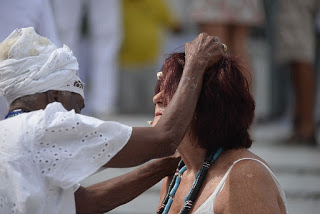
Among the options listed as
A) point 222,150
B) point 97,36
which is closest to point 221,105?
point 222,150

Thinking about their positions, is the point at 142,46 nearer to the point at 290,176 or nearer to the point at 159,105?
the point at 290,176

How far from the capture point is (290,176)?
22.0 ft

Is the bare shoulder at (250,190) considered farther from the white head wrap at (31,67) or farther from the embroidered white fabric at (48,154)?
the white head wrap at (31,67)

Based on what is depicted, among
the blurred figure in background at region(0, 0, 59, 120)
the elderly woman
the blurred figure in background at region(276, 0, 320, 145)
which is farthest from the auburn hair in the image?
the blurred figure in background at region(276, 0, 320, 145)

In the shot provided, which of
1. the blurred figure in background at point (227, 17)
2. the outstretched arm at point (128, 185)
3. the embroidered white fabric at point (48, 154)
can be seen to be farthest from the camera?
the blurred figure in background at point (227, 17)

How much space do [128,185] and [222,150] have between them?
1.71 ft

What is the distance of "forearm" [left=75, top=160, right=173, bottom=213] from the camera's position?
362 centimetres

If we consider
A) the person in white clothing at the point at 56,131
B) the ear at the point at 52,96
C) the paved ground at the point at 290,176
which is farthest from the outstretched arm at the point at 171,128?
the paved ground at the point at 290,176

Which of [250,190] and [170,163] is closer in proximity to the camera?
[250,190]

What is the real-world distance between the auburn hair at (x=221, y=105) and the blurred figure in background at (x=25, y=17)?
1152mm

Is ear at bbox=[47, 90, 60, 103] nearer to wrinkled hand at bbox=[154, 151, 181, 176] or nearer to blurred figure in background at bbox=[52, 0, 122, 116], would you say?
wrinkled hand at bbox=[154, 151, 181, 176]

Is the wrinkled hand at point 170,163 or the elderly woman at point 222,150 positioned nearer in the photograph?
the elderly woman at point 222,150

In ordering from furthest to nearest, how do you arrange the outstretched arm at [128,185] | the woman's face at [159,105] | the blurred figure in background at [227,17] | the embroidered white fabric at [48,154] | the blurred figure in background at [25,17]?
the blurred figure in background at [227,17]
the blurred figure in background at [25,17]
the outstretched arm at [128,185]
the woman's face at [159,105]
the embroidered white fabric at [48,154]

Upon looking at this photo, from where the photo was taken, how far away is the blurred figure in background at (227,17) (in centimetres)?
681
